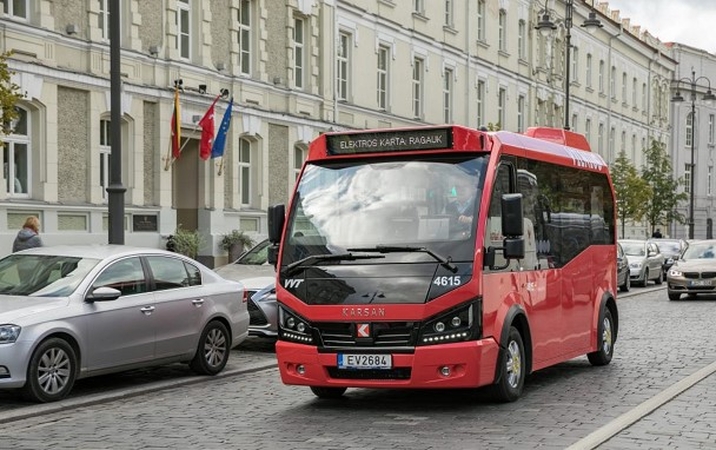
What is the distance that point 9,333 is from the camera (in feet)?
34.7

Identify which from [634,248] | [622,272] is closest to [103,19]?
[622,272]

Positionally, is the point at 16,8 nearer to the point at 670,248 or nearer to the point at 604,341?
the point at 604,341

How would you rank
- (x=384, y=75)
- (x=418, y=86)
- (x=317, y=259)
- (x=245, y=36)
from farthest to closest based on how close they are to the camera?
(x=418, y=86) < (x=384, y=75) < (x=245, y=36) < (x=317, y=259)

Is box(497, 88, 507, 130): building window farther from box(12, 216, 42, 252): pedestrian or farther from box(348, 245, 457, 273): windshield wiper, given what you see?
box(348, 245, 457, 273): windshield wiper

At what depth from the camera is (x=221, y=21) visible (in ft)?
92.5

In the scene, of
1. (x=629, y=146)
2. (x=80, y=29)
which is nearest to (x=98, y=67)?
(x=80, y=29)

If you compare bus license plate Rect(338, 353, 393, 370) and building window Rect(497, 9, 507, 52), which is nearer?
bus license plate Rect(338, 353, 393, 370)

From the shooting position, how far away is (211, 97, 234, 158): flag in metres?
26.1

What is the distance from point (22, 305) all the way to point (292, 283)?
2731 millimetres

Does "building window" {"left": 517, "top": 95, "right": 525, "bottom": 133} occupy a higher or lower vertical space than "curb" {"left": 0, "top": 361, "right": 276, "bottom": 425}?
higher

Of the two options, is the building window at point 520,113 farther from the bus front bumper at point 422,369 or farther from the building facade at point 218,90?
the bus front bumper at point 422,369

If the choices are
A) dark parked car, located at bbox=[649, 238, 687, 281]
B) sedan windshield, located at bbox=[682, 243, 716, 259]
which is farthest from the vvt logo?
dark parked car, located at bbox=[649, 238, 687, 281]

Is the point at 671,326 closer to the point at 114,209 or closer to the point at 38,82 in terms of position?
the point at 114,209

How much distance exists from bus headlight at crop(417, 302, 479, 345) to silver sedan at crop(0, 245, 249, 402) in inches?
136
